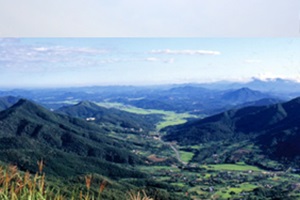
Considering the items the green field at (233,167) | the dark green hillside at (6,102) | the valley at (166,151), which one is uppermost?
the dark green hillside at (6,102)

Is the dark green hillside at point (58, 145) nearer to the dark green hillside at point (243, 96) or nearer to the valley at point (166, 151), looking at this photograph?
the valley at point (166, 151)

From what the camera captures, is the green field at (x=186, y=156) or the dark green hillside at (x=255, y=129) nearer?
the green field at (x=186, y=156)

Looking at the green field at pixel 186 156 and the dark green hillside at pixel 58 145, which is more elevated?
the dark green hillside at pixel 58 145

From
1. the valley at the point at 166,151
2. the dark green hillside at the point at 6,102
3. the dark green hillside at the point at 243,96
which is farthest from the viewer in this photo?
the dark green hillside at the point at 243,96

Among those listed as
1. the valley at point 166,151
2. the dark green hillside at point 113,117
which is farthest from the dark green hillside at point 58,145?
the dark green hillside at point 113,117

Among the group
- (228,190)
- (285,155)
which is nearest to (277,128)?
(285,155)

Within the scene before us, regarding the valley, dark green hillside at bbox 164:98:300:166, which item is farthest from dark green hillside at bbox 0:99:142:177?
dark green hillside at bbox 164:98:300:166
